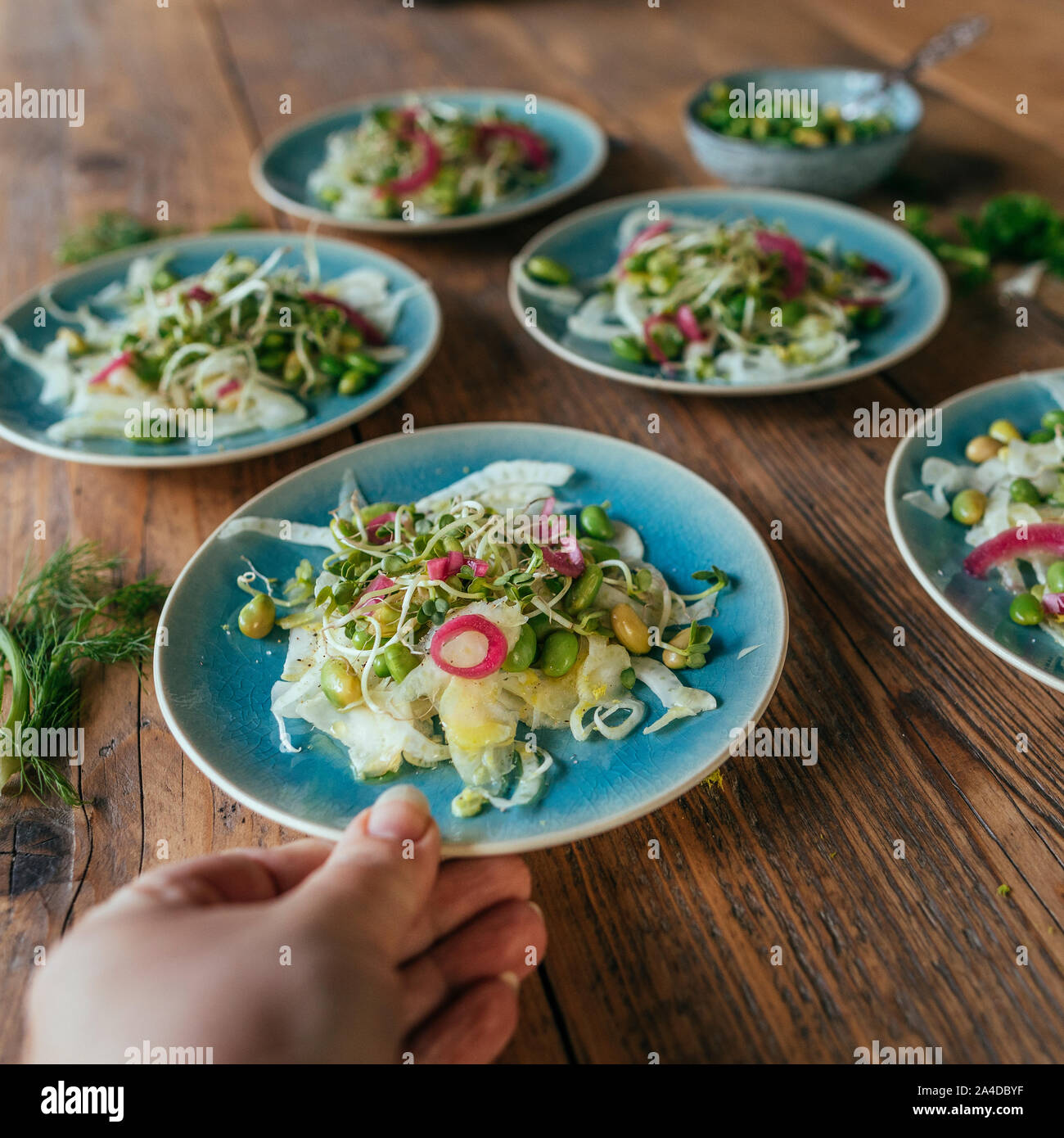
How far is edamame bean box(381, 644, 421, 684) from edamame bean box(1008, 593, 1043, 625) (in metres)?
1.01

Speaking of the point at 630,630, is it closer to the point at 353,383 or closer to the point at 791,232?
the point at 353,383

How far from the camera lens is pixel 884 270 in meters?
2.54

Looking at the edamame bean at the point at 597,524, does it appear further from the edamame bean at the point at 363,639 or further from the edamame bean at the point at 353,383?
the edamame bean at the point at 353,383

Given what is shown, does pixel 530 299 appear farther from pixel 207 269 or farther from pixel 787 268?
pixel 207 269

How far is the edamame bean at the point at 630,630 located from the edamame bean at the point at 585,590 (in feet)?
0.17

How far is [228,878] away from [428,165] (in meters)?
2.47

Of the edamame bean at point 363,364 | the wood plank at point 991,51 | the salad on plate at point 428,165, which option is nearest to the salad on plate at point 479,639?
the edamame bean at point 363,364

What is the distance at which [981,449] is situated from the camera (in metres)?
1.91

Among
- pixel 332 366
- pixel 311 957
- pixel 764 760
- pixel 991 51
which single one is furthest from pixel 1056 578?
pixel 991 51

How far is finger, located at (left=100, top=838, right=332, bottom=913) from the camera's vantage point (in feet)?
3.61

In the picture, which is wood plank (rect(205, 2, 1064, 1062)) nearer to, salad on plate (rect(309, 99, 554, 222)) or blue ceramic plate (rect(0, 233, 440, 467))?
blue ceramic plate (rect(0, 233, 440, 467))

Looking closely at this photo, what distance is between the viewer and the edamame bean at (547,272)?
2.50 m
